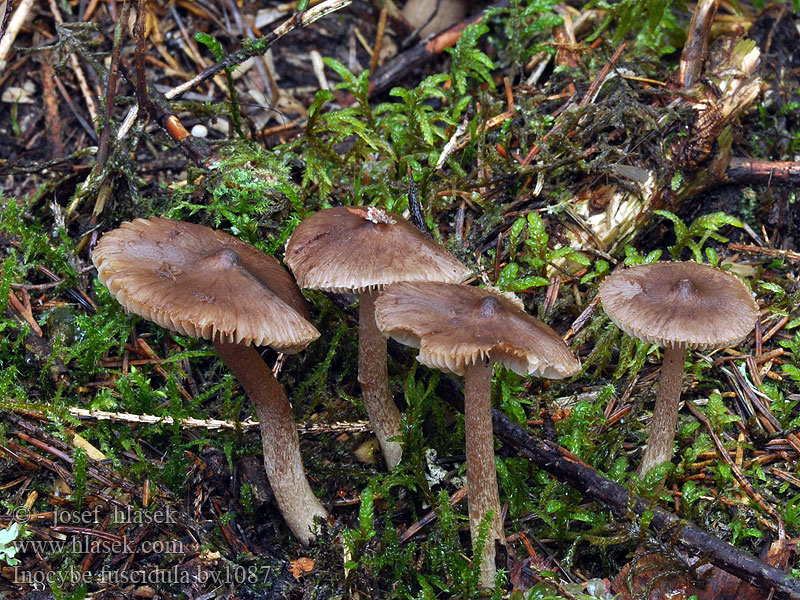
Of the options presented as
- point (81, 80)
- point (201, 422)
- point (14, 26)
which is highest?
point (14, 26)

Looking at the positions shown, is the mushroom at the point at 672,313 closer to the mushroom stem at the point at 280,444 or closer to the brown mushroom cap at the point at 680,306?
the brown mushroom cap at the point at 680,306

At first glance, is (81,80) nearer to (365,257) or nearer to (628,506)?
(365,257)

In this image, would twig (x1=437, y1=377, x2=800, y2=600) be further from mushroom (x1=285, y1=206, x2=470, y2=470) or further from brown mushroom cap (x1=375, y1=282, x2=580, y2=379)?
mushroom (x1=285, y1=206, x2=470, y2=470)

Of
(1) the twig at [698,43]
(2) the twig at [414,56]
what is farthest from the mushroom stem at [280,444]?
(1) the twig at [698,43]

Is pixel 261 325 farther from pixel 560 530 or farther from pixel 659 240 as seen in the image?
pixel 659 240

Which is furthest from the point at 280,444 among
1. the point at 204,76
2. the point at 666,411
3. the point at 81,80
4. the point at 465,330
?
the point at 81,80

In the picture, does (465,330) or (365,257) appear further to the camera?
(365,257)

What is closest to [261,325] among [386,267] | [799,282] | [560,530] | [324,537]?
[386,267]
